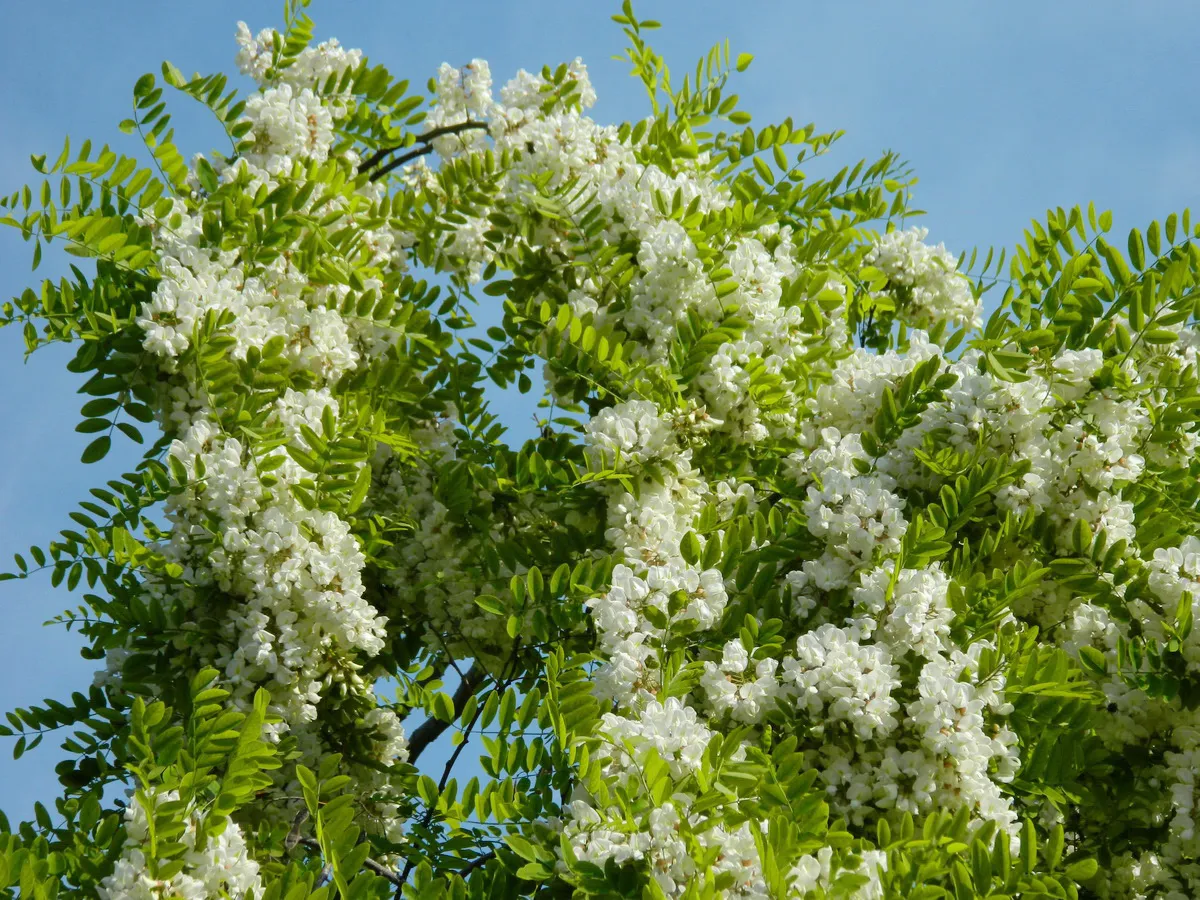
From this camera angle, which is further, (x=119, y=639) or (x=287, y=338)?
(x=287, y=338)

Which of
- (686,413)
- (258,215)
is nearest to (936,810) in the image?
(686,413)

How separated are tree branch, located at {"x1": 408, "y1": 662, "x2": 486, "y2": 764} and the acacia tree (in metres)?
0.04

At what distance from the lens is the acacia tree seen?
135 inches

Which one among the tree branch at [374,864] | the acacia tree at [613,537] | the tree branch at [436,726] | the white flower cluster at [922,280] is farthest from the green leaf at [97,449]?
the white flower cluster at [922,280]

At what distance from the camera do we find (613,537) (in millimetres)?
4363

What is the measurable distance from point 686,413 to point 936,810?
158cm

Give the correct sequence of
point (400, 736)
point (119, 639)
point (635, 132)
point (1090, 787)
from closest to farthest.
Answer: point (1090, 787) < point (119, 639) < point (400, 736) < point (635, 132)

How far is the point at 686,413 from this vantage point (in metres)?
4.49

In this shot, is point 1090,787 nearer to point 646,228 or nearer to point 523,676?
point 523,676

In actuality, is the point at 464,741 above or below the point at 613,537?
below

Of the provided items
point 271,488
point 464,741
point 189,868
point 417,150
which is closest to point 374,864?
point 464,741

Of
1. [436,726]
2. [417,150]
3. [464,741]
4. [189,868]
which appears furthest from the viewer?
[417,150]

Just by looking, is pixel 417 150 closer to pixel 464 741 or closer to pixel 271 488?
pixel 271 488

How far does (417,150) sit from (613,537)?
9.19 ft
